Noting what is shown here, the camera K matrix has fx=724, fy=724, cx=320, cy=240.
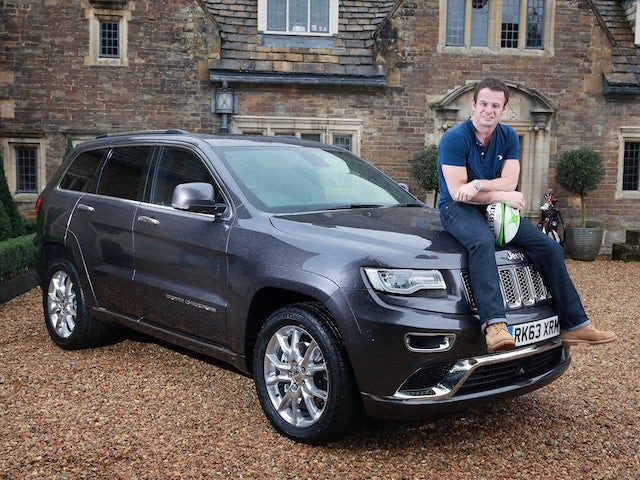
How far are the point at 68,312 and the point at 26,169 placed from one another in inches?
403

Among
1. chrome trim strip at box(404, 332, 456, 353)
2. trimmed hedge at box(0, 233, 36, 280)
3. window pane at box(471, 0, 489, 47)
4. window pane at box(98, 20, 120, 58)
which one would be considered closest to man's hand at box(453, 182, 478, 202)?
chrome trim strip at box(404, 332, 456, 353)

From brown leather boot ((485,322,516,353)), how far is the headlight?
337 millimetres

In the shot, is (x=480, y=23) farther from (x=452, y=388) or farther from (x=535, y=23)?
(x=452, y=388)

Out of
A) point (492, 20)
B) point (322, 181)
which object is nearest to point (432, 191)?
point (492, 20)

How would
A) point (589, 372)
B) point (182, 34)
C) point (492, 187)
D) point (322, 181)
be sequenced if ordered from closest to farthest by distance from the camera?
point (492, 187), point (322, 181), point (589, 372), point (182, 34)

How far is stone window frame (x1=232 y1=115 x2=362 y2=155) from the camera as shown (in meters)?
15.4

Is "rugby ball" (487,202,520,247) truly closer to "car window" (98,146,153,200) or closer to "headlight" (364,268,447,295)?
"headlight" (364,268,447,295)

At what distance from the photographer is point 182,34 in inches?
592

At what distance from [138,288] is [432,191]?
1128cm

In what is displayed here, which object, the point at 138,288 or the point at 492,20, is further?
the point at 492,20

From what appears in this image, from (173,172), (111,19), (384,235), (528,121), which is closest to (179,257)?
(173,172)

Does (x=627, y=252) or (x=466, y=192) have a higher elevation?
(x=466, y=192)

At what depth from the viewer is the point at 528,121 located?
51.9ft

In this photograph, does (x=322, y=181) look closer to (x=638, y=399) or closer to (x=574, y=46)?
(x=638, y=399)
